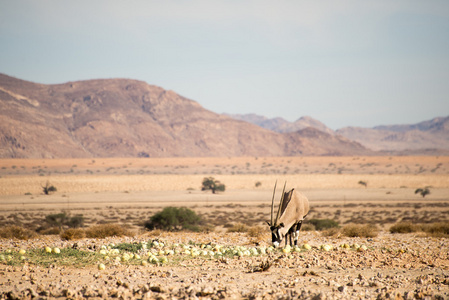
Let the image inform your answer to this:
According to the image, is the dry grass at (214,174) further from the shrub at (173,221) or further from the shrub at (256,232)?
the shrub at (256,232)

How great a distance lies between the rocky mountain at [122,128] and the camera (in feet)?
394

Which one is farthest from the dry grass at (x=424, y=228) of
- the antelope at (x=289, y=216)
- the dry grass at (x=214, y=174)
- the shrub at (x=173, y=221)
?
the dry grass at (x=214, y=174)

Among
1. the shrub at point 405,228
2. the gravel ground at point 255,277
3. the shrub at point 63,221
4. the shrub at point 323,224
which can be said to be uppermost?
the gravel ground at point 255,277

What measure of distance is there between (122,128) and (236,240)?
130884 millimetres

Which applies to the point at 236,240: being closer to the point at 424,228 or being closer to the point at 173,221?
the point at 424,228

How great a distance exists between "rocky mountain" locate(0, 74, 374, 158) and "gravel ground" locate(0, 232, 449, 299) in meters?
108

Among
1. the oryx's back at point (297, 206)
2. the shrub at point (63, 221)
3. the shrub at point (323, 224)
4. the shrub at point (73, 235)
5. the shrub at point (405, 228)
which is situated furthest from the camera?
the shrub at point (63, 221)

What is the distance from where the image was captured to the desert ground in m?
8.02

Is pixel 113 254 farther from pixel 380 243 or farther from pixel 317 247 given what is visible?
pixel 380 243

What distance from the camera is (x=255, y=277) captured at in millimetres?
9344

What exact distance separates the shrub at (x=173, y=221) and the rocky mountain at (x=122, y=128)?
93064mm

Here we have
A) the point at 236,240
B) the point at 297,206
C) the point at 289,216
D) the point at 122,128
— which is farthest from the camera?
the point at 122,128

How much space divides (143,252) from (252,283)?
4.47 meters

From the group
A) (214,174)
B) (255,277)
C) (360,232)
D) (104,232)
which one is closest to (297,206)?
(255,277)
